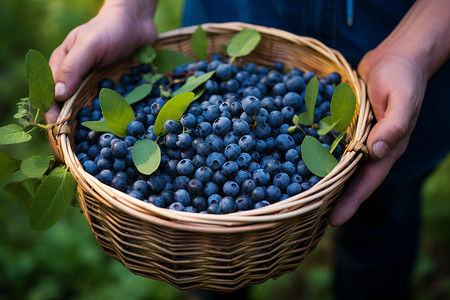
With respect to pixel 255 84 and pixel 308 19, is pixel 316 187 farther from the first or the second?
pixel 308 19

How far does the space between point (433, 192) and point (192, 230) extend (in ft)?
6.40

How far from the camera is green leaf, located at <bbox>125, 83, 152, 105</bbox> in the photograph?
1228mm

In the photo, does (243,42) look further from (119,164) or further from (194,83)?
(119,164)

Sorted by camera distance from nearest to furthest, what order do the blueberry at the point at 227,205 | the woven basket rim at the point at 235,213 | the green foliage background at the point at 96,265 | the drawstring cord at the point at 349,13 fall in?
the woven basket rim at the point at 235,213
the blueberry at the point at 227,205
the drawstring cord at the point at 349,13
the green foliage background at the point at 96,265

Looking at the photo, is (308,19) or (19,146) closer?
(308,19)

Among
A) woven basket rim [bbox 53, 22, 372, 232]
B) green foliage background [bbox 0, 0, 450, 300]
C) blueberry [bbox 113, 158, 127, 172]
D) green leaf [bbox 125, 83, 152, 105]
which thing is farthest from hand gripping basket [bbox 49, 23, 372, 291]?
green foliage background [bbox 0, 0, 450, 300]

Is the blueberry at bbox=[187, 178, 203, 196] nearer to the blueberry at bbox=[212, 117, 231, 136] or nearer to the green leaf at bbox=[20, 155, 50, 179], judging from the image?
the blueberry at bbox=[212, 117, 231, 136]

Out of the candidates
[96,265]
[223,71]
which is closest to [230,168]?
[223,71]

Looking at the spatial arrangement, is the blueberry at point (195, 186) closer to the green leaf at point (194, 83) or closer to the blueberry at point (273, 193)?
the blueberry at point (273, 193)

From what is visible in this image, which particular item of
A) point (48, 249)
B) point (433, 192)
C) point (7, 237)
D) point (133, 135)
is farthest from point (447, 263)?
point (7, 237)

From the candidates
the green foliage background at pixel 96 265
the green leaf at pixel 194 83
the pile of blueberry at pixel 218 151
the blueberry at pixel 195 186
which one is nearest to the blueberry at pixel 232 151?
the pile of blueberry at pixel 218 151

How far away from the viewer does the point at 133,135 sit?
1111 mm

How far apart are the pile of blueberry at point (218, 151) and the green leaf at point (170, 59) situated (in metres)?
0.18

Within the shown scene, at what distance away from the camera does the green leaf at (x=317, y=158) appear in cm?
99
